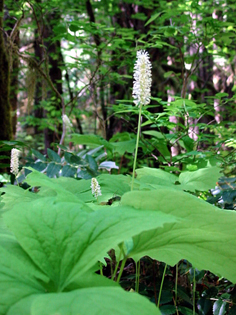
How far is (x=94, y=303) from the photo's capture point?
418mm

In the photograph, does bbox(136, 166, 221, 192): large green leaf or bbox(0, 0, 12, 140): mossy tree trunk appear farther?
bbox(0, 0, 12, 140): mossy tree trunk

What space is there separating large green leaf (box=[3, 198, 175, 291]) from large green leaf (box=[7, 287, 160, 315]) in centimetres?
6

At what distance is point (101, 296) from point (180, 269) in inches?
45.5

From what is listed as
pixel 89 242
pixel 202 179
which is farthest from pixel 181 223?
pixel 202 179

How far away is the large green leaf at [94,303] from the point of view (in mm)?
402

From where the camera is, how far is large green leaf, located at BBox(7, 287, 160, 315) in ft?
1.32

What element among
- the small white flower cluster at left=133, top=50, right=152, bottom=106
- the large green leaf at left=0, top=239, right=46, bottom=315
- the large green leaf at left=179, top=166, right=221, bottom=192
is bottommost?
the large green leaf at left=0, top=239, right=46, bottom=315

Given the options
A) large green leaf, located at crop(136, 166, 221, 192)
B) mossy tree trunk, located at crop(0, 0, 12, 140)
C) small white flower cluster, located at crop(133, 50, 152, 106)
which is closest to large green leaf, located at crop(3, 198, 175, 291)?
small white flower cluster, located at crop(133, 50, 152, 106)

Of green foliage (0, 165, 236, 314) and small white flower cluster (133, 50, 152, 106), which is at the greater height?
small white flower cluster (133, 50, 152, 106)

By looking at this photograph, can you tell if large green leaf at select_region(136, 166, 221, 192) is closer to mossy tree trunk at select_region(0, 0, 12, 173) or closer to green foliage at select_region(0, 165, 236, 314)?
green foliage at select_region(0, 165, 236, 314)

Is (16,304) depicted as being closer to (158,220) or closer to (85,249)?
(85,249)

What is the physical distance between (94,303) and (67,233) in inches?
6.1

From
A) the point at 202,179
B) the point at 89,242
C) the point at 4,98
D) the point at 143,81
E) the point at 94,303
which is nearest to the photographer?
the point at 94,303

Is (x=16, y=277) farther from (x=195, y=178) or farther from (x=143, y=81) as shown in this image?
(x=195, y=178)
